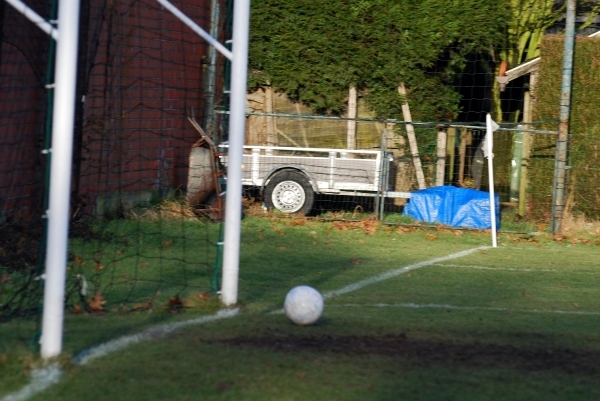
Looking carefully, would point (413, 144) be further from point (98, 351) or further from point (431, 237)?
point (98, 351)

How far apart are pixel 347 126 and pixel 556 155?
457 cm

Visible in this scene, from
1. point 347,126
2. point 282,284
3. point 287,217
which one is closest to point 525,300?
point 282,284

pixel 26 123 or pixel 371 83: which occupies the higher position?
pixel 371 83

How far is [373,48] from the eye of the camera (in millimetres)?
16391

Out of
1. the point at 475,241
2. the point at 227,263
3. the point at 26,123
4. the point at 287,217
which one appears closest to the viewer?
the point at 227,263

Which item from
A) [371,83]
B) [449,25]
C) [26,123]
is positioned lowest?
[26,123]

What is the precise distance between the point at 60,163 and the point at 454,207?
9987 mm

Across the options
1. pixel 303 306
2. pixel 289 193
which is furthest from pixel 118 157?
pixel 303 306

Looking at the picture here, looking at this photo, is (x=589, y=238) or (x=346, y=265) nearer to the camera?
(x=346, y=265)

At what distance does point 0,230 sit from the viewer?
949 cm

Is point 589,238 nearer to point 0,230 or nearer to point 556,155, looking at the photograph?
point 556,155

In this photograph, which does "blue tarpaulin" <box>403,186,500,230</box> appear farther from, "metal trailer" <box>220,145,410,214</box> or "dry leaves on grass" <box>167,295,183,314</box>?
"dry leaves on grass" <box>167,295,183,314</box>

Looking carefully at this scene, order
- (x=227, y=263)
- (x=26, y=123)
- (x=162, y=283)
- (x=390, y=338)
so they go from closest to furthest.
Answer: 1. (x=390, y=338)
2. (x=227, y=263)
3. (x=162, y=283)
4. (x=26, y=123)

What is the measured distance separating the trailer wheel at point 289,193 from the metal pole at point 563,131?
420 centimetres
